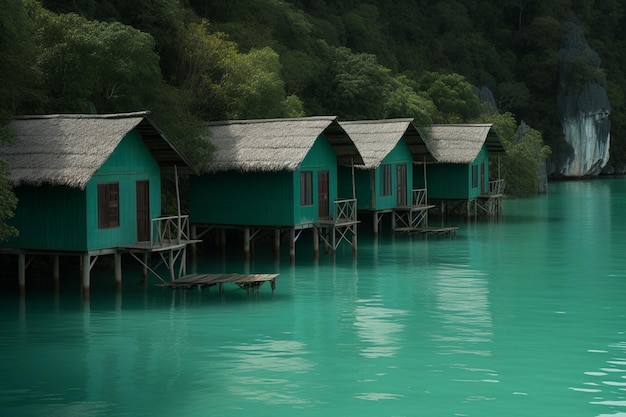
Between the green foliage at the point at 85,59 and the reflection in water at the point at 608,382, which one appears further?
the green foliage at the point at 85,59

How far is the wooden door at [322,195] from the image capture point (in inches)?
1233

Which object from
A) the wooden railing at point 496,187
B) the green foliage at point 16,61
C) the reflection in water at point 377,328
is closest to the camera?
the reflection in water at point 377,328

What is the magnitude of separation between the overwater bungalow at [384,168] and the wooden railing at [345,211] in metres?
2.02

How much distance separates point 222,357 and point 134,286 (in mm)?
8304

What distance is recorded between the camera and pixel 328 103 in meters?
49.6

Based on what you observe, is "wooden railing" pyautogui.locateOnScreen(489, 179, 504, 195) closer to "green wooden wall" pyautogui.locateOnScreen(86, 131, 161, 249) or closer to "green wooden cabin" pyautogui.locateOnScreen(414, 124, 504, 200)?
"green wooden cabin" pyautogui.locateOnScreen(414, 124, 504, 200)

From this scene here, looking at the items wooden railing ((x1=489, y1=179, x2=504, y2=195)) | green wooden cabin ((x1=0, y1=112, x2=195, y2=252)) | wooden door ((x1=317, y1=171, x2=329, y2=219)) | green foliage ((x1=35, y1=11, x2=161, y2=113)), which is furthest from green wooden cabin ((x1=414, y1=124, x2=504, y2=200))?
green wooden cabin ((x1=0, y1=112, x2=195, y2=252))

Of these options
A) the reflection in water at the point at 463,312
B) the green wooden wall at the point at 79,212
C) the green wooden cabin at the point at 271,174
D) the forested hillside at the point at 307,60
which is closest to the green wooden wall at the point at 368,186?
the forested hillside at the point at 307,60

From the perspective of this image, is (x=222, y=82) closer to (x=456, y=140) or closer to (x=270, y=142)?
(x=270, y=142)

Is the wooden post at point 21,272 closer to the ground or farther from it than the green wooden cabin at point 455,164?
closer to the ground

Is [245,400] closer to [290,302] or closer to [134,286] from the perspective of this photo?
[290,302]

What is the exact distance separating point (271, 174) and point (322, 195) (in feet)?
6.95

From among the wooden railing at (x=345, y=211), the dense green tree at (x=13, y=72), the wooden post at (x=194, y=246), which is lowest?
the wooden post at (x=194, y=246)

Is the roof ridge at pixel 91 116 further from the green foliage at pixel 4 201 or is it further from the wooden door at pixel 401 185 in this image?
the wooden door at pixel 401 185
